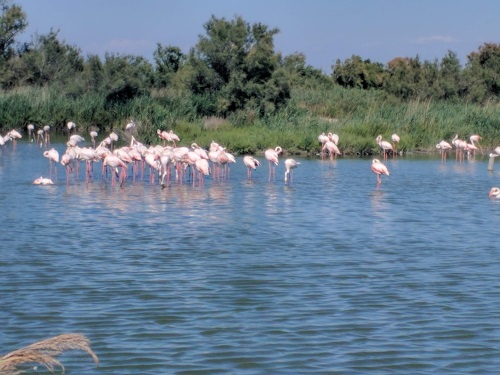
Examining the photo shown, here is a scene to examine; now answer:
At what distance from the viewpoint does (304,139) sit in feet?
91.1

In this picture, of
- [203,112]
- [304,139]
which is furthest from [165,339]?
[203,112]

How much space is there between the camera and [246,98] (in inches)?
1353

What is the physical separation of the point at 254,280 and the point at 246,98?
25039 millimetres

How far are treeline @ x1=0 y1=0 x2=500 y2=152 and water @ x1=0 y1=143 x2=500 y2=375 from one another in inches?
449

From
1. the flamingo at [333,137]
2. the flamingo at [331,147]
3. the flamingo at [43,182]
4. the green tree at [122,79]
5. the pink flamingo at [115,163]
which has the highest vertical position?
the green tree at [122,79]

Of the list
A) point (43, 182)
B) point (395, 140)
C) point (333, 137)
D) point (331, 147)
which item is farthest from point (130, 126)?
point (43, 182)

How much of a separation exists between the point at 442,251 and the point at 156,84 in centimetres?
3860

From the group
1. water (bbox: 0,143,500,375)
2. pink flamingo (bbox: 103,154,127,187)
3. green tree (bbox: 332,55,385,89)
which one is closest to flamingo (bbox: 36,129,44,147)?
pink flamingo (bbox: 103,154,127,187)

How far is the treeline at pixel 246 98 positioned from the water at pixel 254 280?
1142 centimetres

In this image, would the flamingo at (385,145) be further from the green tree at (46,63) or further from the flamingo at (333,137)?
the green tree at (46,63)

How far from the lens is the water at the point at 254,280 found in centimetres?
706

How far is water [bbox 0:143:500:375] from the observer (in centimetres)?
706

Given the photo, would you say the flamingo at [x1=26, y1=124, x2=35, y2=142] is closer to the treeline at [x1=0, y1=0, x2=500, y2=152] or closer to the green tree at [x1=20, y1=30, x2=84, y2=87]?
the treeline at [x1=0, y1=0, x2=500, y2=152]

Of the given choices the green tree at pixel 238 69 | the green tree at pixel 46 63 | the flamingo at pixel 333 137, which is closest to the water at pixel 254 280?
the flamingo at pixel 333 137
